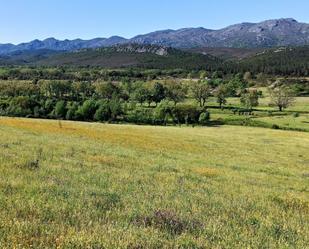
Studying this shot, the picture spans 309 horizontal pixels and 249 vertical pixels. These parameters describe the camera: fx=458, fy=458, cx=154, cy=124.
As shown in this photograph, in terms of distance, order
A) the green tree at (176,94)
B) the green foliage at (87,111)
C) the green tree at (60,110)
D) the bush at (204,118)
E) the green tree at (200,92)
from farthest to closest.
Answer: the green tree at (176,94), the green tree at (200,92), the green tree at (60,110), the green foliage at (87,111), the bush at (204,118)

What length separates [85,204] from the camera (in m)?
11.1

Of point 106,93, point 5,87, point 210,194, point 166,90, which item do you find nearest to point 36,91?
point 5,87

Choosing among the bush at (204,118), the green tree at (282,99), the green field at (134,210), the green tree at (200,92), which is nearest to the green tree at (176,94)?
the green tree at (200,92)

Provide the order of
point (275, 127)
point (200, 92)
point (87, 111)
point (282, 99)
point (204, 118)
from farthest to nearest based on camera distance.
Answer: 1. point (200, 92)
2. point (282, 99)
3. point (87, 111)
4. point (204, 118)
5. point (275, 127)

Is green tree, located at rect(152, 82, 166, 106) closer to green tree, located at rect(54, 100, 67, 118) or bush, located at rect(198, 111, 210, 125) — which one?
bush, located at rect(198, 111, 210, 125)

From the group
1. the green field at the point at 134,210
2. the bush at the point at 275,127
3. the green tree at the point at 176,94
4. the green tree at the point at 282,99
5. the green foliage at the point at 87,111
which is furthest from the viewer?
the green tree at the point at 176,94

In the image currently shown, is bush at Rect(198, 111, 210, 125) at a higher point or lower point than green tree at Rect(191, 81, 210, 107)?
lower

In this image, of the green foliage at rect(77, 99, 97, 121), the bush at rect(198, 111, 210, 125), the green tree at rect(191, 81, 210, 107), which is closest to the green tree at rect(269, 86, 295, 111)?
the green tree at rect(191, 81, 210, 107)

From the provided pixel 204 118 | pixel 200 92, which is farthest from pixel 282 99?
pixel 204 118

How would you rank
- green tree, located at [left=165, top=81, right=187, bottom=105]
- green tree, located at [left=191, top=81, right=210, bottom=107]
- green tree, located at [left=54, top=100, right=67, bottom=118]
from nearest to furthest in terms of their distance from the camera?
1. green tree, located at [left=54, top=100, right=67, bottom=118]
2. green tree, located at [left=191, top=81, right=210, bottom=107]
3. green tree, located at [left=165, top=81, right=187, bottom=105]

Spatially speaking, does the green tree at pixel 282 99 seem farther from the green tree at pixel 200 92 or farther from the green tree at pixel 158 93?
the green tree at pixel 158 93

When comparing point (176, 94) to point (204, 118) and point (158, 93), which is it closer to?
point (158, 93)

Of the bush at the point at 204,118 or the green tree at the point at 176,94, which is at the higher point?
the green tree at the point at 176,94

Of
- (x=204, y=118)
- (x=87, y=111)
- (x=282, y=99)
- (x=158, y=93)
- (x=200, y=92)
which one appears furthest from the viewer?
(x=158, y=93)
